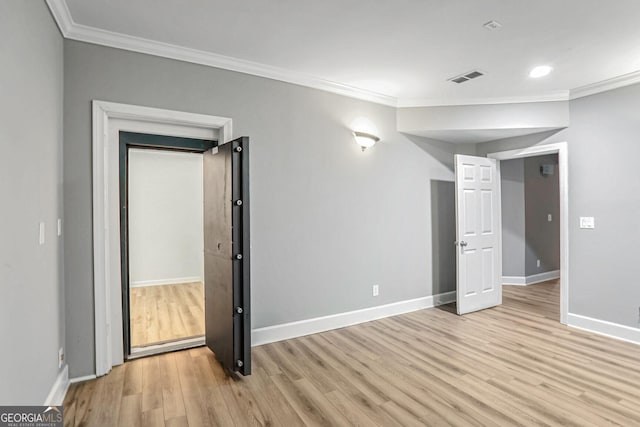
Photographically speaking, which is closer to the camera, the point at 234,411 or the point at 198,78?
the point at 234,411

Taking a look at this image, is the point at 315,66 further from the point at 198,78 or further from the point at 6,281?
the point at 6,281

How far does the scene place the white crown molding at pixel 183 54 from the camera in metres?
2.36

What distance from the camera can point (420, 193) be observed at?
173 inches

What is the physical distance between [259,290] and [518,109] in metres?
3.67

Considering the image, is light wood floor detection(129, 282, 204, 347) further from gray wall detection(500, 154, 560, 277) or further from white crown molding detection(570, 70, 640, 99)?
gray wall detection(500, 154, 560, 277)

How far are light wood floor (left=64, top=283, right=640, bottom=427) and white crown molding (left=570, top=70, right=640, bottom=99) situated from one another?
2.60 m

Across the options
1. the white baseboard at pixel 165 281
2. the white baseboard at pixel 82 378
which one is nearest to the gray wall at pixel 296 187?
the white baseboard at pixel 82 378

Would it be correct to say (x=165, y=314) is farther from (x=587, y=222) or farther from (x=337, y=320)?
(x=587, y=222)

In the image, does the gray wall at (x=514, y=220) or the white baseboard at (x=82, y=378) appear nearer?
the white baseboard at (x=82, y=378)

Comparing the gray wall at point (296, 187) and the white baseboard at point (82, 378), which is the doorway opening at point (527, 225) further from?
the white baseboard at point (82, 378)

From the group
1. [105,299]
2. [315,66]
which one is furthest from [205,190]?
[315,66]

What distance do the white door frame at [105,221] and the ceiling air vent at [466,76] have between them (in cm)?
282

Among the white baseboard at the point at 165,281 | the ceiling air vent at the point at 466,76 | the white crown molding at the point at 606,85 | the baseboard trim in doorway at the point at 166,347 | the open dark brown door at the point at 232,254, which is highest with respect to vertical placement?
the ceiling air vent at the point at 466,76

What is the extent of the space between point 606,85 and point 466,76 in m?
1.49
